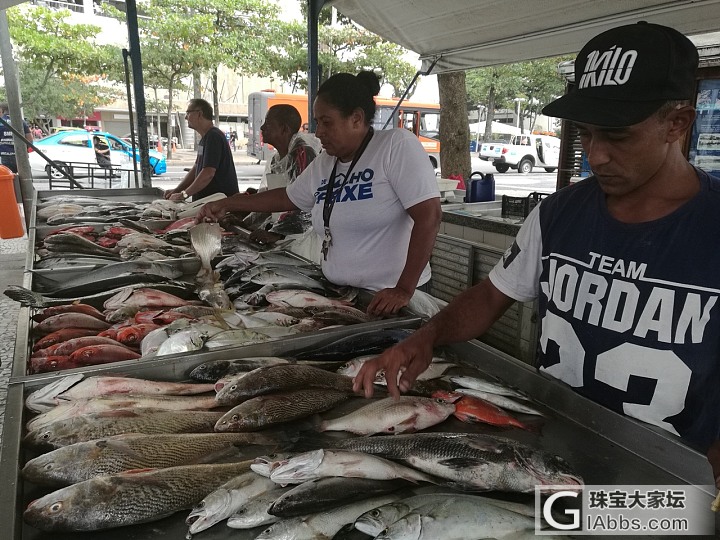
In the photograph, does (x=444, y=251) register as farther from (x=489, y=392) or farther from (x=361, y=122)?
(x=489, y=392)

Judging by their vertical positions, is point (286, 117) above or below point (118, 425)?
above

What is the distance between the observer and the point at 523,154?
2798cm

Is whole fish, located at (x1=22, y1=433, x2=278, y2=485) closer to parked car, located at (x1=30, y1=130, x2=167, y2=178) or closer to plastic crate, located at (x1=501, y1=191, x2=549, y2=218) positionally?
plastic crate, located at (x1=501, y1=191, x2=549, y2=218)

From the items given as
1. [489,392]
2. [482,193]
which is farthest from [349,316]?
[482,193]

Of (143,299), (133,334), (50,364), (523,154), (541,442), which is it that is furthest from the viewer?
(523,154)

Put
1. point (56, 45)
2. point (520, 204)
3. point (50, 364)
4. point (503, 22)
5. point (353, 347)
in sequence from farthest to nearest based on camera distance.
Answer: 1. point (56, 45)
2. point (520, 204)
3. point (503, 22)
4. point (353, 347)
5. point (50, 364)

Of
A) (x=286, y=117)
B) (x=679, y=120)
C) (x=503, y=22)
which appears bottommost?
(x=679, y=120)

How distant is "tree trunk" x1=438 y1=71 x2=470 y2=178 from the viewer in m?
9.12

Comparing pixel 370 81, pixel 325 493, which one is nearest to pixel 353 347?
pixel 325 493

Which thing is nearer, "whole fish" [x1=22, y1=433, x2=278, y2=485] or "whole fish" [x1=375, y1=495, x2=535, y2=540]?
"whole fish" [x1=375, y1=495, x2=535, y2=540]

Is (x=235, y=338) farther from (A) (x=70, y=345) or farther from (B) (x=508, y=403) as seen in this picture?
(B) (x=508, y=403)

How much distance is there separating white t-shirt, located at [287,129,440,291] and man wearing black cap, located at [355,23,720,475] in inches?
49.5

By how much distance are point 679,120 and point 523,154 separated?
1111 inches

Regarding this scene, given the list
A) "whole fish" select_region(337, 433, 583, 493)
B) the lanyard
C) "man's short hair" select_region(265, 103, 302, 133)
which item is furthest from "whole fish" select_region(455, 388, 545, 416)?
"man's short hair" select_region(265, 103, 302, 133)
